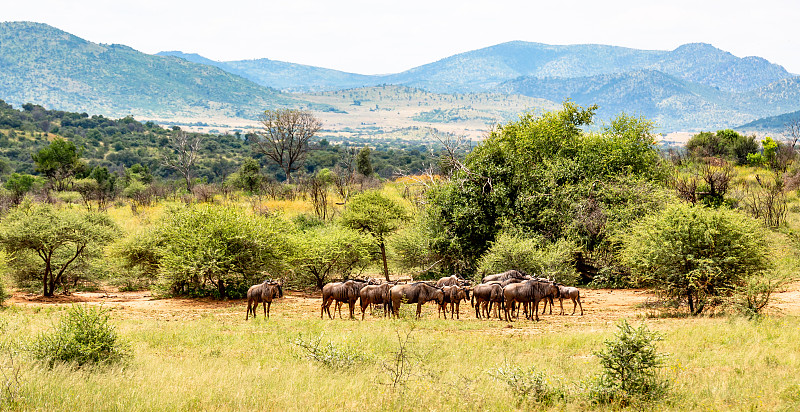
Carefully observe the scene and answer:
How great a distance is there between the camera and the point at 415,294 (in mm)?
19109

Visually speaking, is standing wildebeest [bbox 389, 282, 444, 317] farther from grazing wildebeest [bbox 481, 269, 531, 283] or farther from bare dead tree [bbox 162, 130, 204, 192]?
bare dead tree [bbox 162, 130, 204, 192]

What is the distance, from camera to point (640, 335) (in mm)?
10141

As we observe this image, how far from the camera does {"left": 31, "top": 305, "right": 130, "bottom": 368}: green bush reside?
448 inches

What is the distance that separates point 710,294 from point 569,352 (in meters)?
8.38

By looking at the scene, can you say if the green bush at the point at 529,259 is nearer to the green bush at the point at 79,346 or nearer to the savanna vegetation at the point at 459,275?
the savanna vegetation at the point at 459,275

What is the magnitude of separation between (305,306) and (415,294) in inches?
270

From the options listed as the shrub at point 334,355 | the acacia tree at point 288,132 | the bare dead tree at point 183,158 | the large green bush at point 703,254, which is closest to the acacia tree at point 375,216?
the large green bush at point 703,254

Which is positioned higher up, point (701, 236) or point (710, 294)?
point (701, 236)

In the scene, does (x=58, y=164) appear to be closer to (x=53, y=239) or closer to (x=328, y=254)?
(x=53, y=239)

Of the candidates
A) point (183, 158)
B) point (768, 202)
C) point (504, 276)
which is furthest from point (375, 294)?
point (183, 158)

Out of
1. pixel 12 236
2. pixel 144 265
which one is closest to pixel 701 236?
pixel 144 265

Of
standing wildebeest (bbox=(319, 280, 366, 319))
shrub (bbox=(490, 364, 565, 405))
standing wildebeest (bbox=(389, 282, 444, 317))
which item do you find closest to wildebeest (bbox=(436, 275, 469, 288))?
standing wildebeest (bbox=(389, 282, 444, 317))

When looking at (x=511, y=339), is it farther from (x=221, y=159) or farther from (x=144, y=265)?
(x=221, y=159)

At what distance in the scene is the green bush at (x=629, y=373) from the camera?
9844 millimetres
